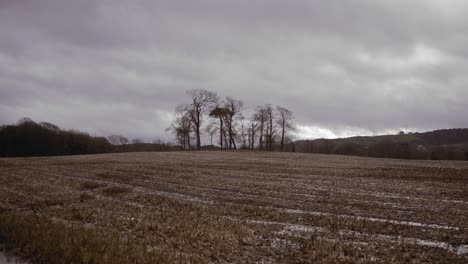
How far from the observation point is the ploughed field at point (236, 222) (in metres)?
9.07

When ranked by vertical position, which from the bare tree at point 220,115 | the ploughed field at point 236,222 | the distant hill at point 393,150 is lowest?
the ploughed field at point 236,222

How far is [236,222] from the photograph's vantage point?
13.2 m

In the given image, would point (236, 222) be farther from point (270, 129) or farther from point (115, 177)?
point (270, 129)

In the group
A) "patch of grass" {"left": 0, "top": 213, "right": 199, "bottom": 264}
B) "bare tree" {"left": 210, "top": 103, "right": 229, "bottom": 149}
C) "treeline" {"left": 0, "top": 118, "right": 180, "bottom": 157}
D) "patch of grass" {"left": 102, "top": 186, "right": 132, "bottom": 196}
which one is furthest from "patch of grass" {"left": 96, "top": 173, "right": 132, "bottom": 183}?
"treeline" {"left": 0, "top": 118, "right": 180, "bottom": 157}

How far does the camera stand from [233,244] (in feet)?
33.8

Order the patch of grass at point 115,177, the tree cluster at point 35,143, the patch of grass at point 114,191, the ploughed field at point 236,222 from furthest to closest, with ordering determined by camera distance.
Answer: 1. the tree cluster at point 35,143
2. the patch of grass at point 115,177
3. the patch of grass at point 114,191
4. the ploughed field at point 236,222

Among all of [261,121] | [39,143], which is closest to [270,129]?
[261,121]

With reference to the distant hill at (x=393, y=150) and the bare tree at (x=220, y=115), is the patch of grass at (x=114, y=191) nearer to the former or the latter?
the bare tree at (x=220, y=115)

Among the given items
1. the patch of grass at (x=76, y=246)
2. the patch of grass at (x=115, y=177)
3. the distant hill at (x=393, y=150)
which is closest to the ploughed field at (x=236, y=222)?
the patch of grass at (x=76, y=246)

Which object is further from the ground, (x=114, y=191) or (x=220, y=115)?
(x=220, y=115)

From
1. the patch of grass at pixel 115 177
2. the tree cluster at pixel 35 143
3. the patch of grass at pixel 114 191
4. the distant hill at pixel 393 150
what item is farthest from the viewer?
the distant hill at pixel 393 150

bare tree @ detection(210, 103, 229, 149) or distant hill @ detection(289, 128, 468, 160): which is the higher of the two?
bare tree @ detection(210, 103, 229, 149)

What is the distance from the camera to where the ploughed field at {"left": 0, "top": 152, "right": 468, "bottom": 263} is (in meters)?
9.07

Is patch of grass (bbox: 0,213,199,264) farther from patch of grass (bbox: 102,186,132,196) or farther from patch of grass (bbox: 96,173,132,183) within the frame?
patch of grass (bbox: 96,173,132,183)
